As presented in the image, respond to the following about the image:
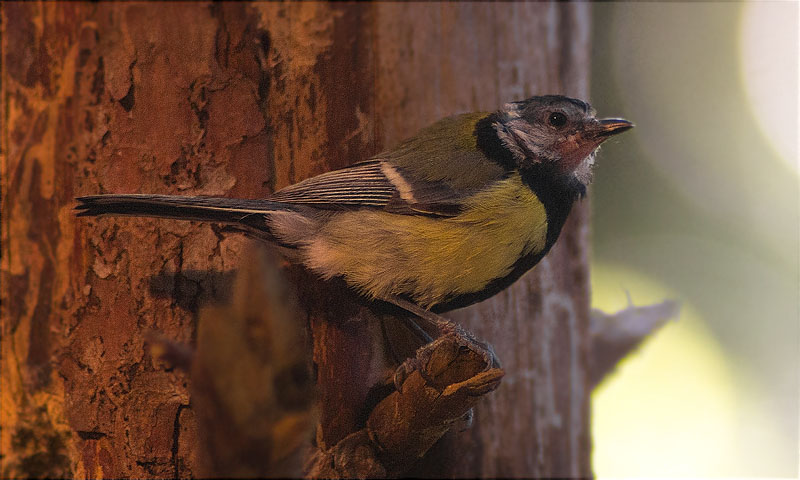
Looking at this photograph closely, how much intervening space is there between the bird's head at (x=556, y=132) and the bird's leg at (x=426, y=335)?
343 mm

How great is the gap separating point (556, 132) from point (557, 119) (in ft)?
0.08

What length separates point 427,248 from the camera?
45.2 inches

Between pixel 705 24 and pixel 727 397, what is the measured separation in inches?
46.8

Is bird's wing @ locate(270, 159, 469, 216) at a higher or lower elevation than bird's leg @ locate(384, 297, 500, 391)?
higher

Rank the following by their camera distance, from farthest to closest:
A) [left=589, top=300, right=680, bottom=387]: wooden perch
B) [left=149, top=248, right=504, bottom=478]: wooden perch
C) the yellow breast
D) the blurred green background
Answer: [left=589, top=300, right=680, bottom=387]: wooden perch, the blurred green background, the yellow breast, [left=149, top=248, right=504, bottom=478]: wooden perch

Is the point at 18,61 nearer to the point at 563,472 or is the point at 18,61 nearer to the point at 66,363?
the point at 66,363

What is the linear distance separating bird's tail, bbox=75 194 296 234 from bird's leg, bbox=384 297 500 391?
280mm

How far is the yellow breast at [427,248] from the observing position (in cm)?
114

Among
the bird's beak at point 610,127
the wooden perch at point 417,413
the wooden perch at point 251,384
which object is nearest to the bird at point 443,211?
the bird's beak at point 610,127

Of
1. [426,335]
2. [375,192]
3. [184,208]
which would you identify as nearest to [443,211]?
[375,192]

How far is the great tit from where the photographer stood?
112cm

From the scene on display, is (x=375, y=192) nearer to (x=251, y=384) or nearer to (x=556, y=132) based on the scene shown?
(x=556, y=132)

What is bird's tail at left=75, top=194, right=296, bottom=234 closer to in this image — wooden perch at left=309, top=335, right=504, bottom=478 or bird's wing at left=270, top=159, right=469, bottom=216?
bird's wing at left=270, top=159, right=469, bottom=216

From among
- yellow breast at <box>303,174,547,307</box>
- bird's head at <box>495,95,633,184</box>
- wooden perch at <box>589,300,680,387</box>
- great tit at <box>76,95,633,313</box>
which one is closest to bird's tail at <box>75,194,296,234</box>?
great tit at <box>76,95,633,313</box>
